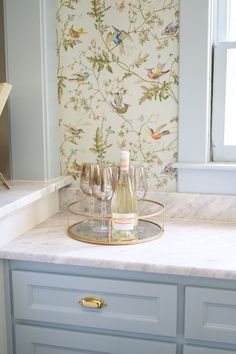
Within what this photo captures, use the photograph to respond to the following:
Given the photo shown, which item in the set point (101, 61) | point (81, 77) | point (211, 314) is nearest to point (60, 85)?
point (81, 77)

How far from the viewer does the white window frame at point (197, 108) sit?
1.78 meters

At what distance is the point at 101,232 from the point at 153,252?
0.88 feet

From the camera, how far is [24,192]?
170 cm

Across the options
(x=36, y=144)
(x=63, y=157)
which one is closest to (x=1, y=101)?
(x=36, y=144)

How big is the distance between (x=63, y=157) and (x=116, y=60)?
1.50 feet

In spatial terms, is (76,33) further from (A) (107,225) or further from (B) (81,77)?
(A) (107,225)

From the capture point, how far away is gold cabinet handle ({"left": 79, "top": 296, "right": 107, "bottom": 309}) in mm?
1489

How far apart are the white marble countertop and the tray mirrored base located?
0.08ft

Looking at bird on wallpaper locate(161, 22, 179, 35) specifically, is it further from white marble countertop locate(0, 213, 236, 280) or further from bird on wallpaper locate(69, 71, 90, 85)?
white marble countertop locate(0, 213, 236, 280)

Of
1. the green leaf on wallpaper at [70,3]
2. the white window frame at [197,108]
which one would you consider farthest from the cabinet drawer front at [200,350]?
the green leaf on wallpaper at [70,3]

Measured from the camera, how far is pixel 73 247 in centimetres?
158

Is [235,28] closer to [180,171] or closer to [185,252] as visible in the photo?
[180,171]

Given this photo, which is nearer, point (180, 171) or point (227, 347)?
point (227, 347)

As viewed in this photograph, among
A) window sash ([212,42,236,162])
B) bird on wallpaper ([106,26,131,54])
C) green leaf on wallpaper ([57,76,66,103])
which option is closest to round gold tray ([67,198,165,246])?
window sash ([212,42,236,162])
